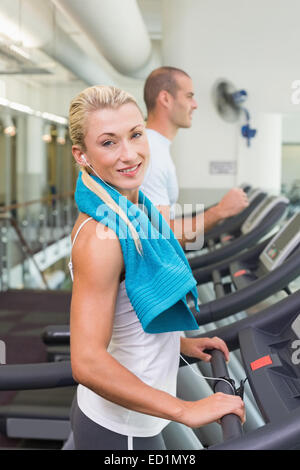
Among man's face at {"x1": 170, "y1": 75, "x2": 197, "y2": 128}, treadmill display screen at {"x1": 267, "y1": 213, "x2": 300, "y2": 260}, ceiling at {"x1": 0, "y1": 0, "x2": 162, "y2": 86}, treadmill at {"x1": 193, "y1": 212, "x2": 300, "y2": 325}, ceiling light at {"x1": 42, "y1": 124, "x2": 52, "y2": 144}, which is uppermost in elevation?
ceiling at {"x1": 0, "y1": 0, "x2": 162, "y2": 86}

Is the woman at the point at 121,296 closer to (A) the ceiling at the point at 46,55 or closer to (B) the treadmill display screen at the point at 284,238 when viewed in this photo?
(B) the treadmill display screen at the point at 284,238

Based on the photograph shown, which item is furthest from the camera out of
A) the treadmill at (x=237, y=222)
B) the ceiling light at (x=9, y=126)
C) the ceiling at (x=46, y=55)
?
the ceiling light at (x=9, y=126)

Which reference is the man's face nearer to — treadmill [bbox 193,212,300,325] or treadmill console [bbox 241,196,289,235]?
treadmill [bbox 193,212,300,325]

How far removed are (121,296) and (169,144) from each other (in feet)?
4.02

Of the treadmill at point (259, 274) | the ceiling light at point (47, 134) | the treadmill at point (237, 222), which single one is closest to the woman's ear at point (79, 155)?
the treadmill at point (259, 274)

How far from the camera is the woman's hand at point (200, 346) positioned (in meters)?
1.32

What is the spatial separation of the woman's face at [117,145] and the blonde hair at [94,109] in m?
0.01

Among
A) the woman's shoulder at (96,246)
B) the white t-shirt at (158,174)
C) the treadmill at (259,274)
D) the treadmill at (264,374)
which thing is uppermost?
the white t-shirt at (158,174)

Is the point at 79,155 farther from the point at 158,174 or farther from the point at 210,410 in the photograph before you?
the point at 158,174

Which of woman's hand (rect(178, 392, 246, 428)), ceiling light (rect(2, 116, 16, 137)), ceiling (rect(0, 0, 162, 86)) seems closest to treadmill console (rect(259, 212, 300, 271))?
woman's hand (rect(178, 392, 246, 428))

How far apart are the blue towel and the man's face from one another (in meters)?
1.16

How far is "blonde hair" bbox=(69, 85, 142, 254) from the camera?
1003 millimetres
